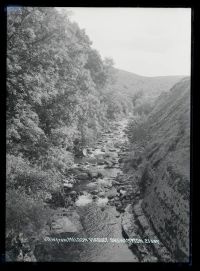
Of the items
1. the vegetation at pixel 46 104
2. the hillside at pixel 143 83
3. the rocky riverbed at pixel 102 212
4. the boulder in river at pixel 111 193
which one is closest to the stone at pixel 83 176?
the rocky riverbed at pixel 102 212

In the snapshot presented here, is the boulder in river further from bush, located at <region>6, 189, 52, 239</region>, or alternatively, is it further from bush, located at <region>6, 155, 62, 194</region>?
bush, located at <region>6, 189, 52, 239</region>

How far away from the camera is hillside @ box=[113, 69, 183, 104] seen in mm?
→ 4840

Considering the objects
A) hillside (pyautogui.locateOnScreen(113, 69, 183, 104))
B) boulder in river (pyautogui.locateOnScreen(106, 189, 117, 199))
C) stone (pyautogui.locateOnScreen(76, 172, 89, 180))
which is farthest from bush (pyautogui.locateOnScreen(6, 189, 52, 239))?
hillside (pyautogui.locateOnScreen(113, 69, 183, 104))

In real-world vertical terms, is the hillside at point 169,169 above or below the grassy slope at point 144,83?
below

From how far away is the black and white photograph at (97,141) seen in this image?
15.5 feet

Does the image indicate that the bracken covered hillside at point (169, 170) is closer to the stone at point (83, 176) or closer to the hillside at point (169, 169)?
the hillside at point (169, 169)

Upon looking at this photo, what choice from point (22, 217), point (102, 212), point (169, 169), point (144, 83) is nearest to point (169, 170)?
point (169, 169)

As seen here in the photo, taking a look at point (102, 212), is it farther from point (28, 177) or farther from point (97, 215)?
point (28, 177)

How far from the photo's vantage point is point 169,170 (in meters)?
4.80

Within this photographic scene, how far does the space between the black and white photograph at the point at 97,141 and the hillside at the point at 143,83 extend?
1 cm

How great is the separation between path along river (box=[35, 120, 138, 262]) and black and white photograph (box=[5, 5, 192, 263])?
1 cm
